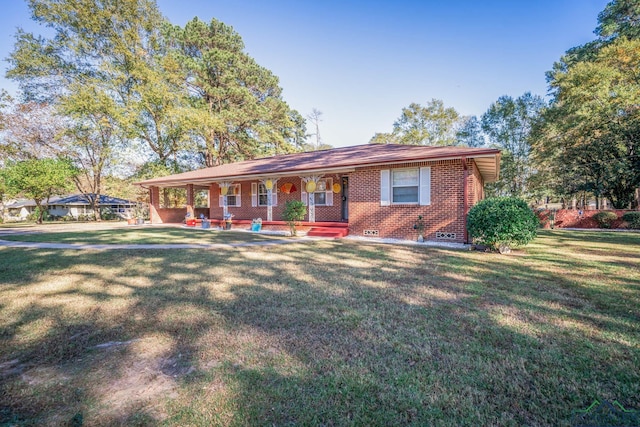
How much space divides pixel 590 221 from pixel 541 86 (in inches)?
586

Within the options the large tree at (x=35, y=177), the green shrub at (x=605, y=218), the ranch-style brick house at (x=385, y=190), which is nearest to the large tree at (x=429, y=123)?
the green shrub at (x=605, y=218)

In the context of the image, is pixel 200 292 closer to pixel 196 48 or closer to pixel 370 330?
pixel 370 330

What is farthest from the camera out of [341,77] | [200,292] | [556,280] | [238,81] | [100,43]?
[238,81]

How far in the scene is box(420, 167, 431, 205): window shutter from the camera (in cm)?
985

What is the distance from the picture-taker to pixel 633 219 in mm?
15359

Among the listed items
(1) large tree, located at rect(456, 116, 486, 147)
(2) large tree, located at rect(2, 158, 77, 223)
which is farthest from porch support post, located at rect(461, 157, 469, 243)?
(1) large tree, located at rect(456, 116, 486, 147)

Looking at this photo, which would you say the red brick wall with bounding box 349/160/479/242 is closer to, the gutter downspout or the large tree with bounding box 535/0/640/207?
the gutter downspout

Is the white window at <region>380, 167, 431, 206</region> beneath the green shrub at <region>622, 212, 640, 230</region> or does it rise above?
above

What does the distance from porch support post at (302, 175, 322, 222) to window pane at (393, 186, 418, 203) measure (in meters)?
3.63

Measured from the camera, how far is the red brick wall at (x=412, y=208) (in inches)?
369

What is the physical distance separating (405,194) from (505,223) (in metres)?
3.62

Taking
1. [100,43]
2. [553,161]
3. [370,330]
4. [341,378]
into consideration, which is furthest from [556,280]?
[100,43]

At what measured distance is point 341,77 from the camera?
20.2 metres

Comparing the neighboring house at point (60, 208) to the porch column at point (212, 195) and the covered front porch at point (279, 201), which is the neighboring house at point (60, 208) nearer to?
the porch column at point (212, 195)
